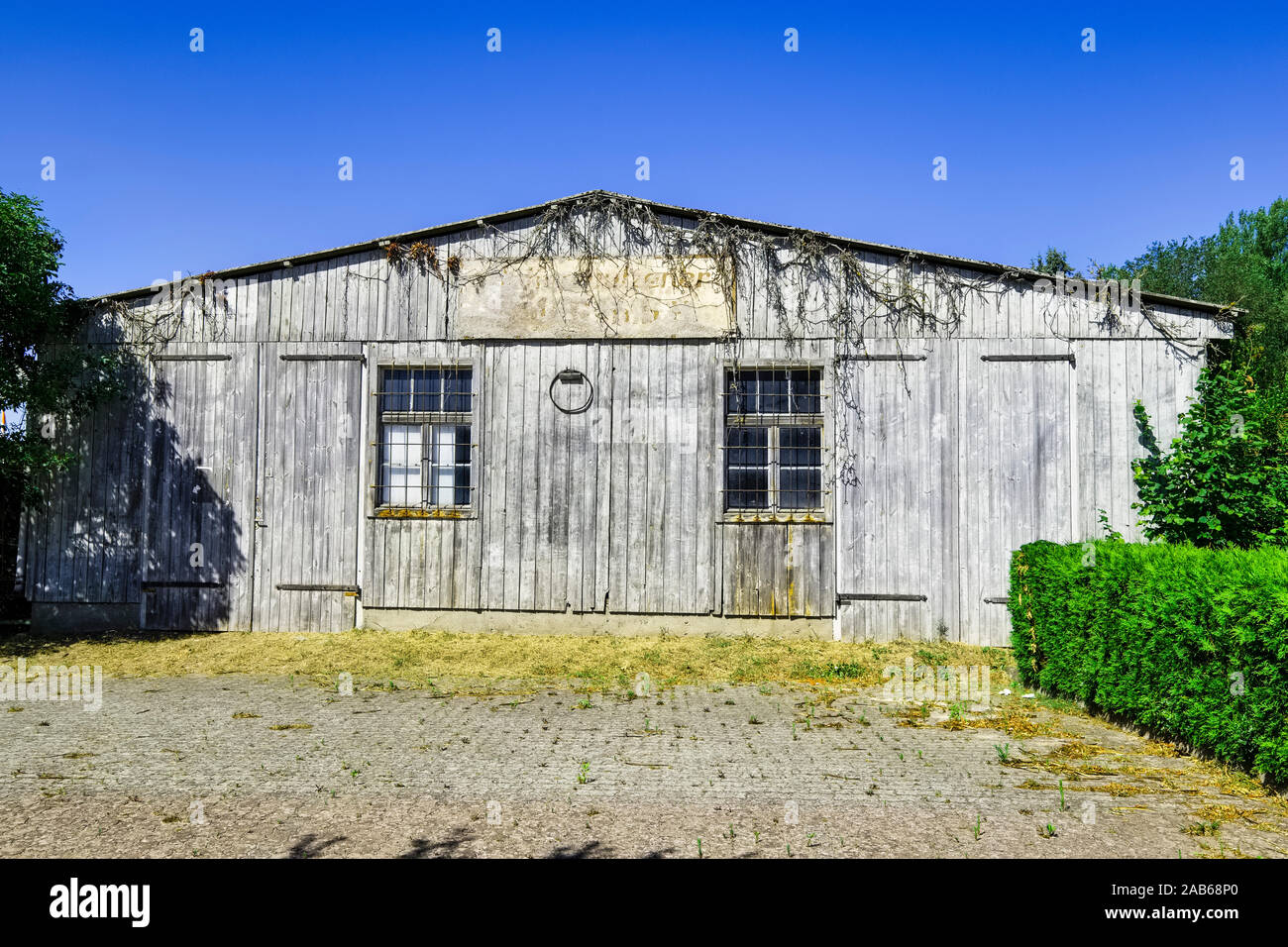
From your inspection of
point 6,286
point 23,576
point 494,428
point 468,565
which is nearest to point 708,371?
point 494,428

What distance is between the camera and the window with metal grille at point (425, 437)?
10711 millimetres

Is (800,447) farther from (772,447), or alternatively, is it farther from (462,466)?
(462,466)

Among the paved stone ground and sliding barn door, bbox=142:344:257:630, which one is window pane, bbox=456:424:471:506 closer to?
sliding barn door, bbox=142:344:257:630

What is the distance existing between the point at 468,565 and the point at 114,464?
15.3 feet

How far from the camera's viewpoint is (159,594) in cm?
1074

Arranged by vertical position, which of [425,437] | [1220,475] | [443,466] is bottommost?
[1220,475]

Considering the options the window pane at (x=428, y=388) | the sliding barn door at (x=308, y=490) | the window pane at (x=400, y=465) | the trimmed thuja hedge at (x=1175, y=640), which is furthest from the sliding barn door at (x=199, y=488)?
the trimmed thuja hedge at (x=1175, y=640)

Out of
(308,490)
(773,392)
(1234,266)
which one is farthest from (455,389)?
(1234,266)

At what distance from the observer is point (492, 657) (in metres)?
9.48

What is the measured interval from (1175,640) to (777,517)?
4.97 meters

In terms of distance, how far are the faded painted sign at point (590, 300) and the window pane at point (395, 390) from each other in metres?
0.86

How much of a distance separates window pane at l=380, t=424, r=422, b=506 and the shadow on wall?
5.99 ft

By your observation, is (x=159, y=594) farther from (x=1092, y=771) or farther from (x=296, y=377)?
(x=1092, y=771)

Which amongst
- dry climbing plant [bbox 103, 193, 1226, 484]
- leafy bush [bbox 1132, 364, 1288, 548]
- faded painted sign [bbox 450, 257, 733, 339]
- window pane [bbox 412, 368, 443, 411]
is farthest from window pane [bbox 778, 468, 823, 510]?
window pane [bbox 412, 368, 443, 411]
